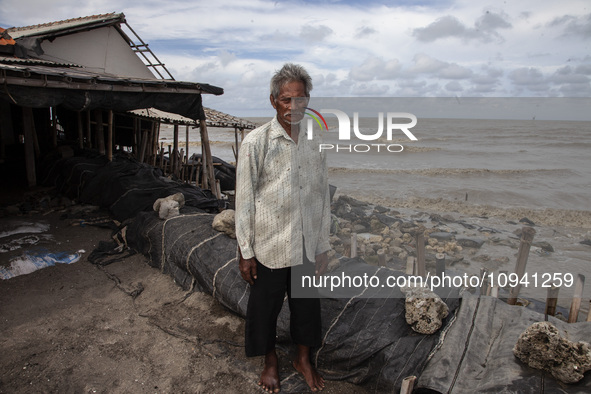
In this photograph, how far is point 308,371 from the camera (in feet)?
8.20

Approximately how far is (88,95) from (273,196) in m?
3.99

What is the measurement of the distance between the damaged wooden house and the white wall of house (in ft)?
0.07

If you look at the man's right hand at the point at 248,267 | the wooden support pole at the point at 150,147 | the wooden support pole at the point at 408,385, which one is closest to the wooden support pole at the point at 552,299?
the wooden support pole at the point at 408,385

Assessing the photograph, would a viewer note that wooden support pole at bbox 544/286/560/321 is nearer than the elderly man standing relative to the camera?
No

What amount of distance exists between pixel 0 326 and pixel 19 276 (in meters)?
1.06

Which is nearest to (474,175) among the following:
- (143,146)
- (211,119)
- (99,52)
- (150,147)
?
(211,119)

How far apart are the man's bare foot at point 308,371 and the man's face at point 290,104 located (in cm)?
146

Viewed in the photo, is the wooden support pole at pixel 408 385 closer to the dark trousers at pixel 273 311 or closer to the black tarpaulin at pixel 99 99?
the dark trousers at pixel 273 311

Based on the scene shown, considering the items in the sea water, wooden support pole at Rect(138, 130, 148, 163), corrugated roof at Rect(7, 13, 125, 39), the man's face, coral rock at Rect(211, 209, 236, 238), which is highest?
corrugated roof at Rect(7, 13, 125, 39)

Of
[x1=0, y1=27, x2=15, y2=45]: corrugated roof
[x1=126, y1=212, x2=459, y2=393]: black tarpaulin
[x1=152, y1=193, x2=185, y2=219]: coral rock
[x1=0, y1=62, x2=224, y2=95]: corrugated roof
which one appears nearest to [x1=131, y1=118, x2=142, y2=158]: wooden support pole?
[x1=0, y1=27, x2=15, y2=45]: corrugated roof

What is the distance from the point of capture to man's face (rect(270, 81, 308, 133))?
206cm

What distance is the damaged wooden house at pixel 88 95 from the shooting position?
477 cm

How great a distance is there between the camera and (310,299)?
7.88 ft

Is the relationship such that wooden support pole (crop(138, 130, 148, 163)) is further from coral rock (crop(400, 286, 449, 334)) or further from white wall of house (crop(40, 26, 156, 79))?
coral rock (crop(400, 286, 449, 334))
